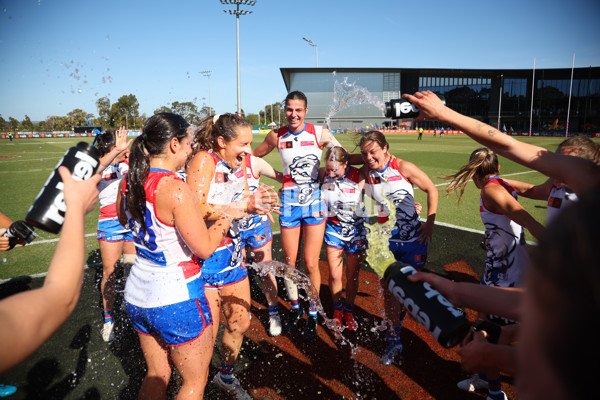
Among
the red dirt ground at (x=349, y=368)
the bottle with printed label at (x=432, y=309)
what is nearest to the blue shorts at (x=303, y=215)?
the red dirt ground at (x=349, y=368)

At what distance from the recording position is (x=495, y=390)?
9.84 feet

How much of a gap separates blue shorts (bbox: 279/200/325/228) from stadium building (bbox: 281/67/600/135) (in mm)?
57810

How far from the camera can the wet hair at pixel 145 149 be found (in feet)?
7.45

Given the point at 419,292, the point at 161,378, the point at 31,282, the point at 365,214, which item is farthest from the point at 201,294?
the point at 31,282

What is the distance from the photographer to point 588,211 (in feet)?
2.06

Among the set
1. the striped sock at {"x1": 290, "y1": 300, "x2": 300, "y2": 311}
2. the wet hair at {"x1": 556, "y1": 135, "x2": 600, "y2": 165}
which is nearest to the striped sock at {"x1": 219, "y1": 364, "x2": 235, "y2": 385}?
the striped sock at {"x1": 290, "y1": 300, "x2": 300, "y2": 311}

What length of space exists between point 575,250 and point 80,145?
1.97 metres

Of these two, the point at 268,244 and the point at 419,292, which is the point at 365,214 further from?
the point at 419,292

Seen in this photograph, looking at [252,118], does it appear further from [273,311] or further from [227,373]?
[227,373]

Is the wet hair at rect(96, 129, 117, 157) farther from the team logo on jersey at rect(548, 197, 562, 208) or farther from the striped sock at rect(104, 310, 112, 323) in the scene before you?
the team logo on jersey at rect(548, 197, 562, 208)

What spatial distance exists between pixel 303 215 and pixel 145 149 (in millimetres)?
2369

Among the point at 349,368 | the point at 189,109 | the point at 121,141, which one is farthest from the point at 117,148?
the point at 349,368

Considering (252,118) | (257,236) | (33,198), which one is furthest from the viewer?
(252,118)

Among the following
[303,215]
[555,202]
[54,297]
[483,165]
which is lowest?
[303,215]
